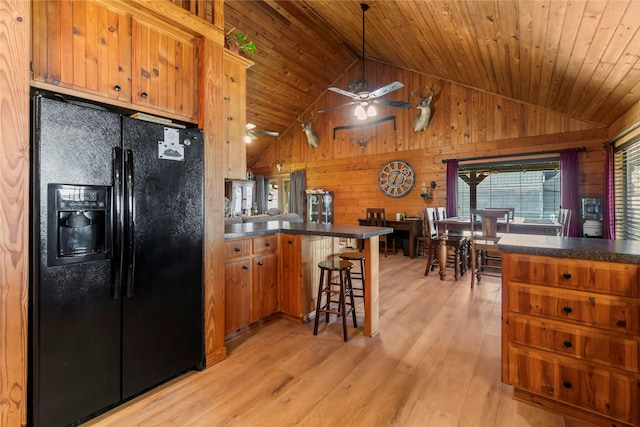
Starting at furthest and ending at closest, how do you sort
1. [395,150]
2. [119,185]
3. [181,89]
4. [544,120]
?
[395,150], [544,120], [181,89], [119,185]

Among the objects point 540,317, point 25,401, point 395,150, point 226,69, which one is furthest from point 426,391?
point 395,150

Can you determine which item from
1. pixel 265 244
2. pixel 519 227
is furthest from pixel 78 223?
pixel 519 227

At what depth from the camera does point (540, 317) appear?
162 cm

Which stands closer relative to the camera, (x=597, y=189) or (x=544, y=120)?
(x=597, y=189)

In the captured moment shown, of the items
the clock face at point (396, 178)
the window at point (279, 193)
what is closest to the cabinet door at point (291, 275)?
the clock face at point (396, 178)

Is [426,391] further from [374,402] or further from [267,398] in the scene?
[267,398]

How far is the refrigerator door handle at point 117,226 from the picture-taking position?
1577mm

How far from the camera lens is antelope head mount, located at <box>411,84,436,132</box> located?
617 cm

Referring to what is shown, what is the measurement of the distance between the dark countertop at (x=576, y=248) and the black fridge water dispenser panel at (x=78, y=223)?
7.33 ft

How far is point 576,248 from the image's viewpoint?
5.08ft

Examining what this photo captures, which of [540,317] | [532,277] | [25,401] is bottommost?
[25,401]

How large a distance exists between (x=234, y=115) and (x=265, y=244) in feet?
4.20

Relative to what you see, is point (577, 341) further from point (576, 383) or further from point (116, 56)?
point (116, 56)

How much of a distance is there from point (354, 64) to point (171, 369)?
25.1 feet
